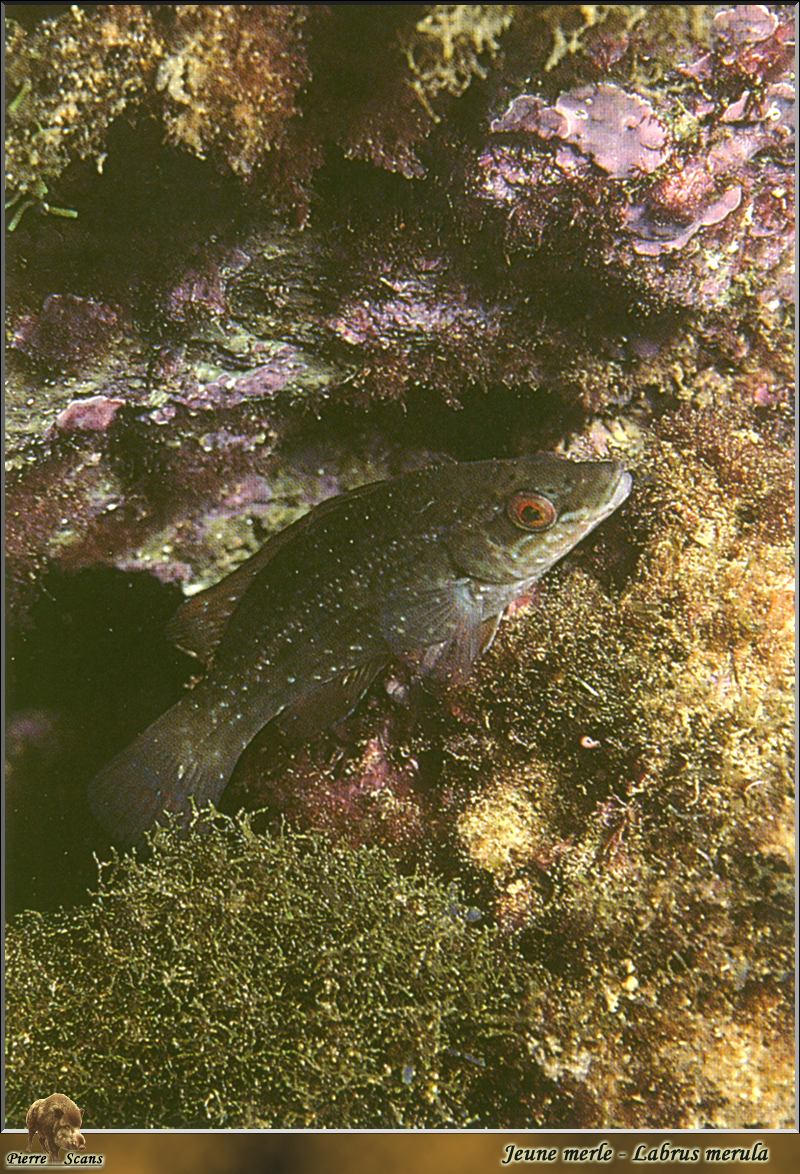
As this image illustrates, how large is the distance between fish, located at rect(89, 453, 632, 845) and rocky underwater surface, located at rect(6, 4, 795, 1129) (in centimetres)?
12

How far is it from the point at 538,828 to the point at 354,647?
2.38ft

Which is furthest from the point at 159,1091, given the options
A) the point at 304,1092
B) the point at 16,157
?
the point at 16,157

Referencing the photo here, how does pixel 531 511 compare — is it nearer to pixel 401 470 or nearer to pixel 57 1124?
pixel 401 470

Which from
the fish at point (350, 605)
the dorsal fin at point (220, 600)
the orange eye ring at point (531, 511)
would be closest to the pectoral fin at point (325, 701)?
the fish at point (350, 605)

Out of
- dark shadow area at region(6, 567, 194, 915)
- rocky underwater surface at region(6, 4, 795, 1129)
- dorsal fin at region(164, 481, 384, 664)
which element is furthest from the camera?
dark shadow area at region(6, 567, 194, 915)

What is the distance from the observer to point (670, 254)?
1763 millimetres

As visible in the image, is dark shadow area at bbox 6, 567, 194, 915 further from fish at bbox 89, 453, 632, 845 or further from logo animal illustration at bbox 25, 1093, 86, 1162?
logo animal illustration at bbox 25, 1093, 86, 1162

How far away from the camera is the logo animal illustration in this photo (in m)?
1.70

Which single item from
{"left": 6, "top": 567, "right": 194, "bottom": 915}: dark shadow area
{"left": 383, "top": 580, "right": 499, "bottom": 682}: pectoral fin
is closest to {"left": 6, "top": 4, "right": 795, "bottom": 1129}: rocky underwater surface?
{"left": 6, "top": 567, "right": 194, "bottom": 915}: dark shadow area

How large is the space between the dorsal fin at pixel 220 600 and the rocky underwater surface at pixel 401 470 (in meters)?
0.09

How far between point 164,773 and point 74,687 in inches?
14.9

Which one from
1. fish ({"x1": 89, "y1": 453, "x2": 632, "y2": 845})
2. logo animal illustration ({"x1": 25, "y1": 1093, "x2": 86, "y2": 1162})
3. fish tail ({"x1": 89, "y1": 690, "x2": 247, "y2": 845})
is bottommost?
logo animal illustration ({"x1": 25, "y1": 1093, "x2": 86, "y2": 1162})

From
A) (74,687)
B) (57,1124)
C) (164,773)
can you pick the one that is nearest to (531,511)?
(164,773)

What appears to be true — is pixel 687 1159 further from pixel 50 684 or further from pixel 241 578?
pixel 50 684
